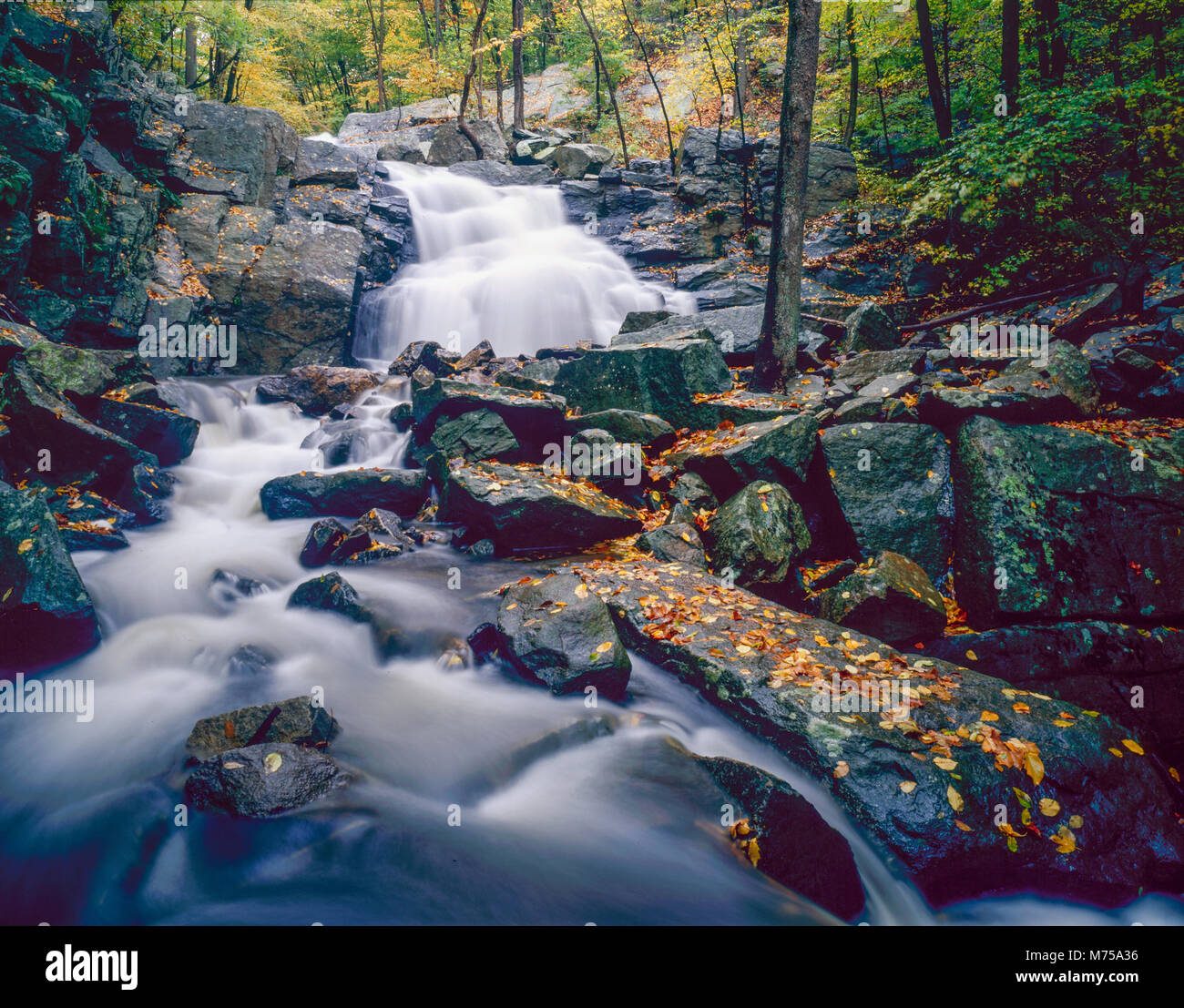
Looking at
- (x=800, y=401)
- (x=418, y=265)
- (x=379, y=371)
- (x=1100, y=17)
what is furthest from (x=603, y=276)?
(x=1100, y=17)

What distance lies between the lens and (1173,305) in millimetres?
8266

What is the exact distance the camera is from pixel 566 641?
4.67m

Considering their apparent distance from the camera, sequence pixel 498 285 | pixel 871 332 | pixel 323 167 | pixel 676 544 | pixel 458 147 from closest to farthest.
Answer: pixel 676 544 < pixel 871 332 < pixel 498 285 < pixel 323 167 < pixel 458 147

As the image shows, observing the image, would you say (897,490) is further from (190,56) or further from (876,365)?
(190,56)

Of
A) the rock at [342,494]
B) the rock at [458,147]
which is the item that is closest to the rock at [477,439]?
the rock at [342,494]

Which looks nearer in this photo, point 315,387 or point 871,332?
point 871,332

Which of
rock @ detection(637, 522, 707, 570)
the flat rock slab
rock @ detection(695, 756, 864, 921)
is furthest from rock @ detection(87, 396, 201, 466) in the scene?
rock @ detection(695, 756, 864, 921)

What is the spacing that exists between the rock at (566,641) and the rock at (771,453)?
2.88 m

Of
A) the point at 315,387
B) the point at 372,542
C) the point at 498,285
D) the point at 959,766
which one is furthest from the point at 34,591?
the point at 498,285

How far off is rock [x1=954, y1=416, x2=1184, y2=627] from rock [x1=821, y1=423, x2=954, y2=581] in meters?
0.27

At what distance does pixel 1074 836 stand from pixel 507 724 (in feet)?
12.0

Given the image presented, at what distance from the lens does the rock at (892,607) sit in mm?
5242

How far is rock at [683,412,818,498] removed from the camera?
22.5ft

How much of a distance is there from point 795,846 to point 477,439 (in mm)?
6253
